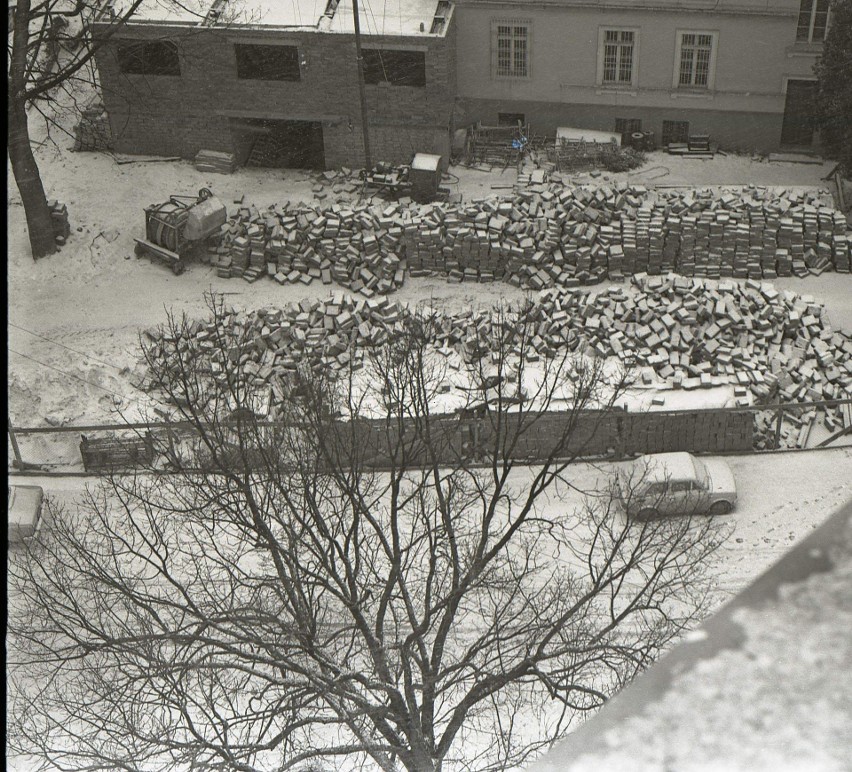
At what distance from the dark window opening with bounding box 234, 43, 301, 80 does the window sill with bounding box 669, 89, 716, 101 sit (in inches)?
446

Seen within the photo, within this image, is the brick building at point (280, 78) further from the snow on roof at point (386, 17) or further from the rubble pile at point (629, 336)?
the rubble pile at point (629, 336)

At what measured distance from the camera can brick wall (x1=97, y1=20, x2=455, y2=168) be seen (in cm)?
3002

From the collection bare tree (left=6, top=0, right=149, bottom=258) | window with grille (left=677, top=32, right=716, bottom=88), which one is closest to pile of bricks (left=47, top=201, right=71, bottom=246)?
bare tree (left=6, top=0, right=149, bottom=258)

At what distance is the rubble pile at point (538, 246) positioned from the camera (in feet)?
90.4

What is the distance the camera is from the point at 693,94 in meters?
32.1

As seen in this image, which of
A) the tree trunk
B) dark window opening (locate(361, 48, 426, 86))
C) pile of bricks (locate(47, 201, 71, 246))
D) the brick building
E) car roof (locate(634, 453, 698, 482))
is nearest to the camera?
car roof (locate(634, 453, 698, 482))

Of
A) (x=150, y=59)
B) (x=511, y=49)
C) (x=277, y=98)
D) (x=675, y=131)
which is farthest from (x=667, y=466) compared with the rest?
(x=150, y=59)

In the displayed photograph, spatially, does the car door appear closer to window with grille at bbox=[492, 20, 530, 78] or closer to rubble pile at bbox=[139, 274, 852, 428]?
rubble pile at bbox=[139, 274, 852, 428]

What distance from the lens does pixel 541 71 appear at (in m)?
32.4

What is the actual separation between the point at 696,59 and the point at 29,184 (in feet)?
63.4

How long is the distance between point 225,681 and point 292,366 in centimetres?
921

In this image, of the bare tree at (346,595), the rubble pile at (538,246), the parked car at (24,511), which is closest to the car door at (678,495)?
the bare tree at (346,595)

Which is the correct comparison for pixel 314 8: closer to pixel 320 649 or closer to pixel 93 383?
pixel 93 383

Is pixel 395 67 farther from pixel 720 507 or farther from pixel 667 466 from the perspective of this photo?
pixel 720 507
